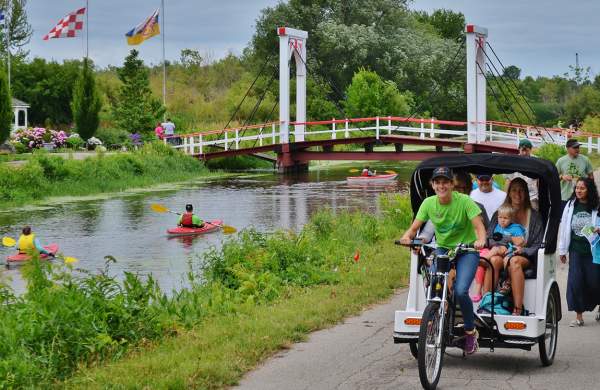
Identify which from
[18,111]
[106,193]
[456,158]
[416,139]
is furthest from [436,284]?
[18,111]

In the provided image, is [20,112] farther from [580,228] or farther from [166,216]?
[580,228]

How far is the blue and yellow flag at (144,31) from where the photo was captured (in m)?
57.8

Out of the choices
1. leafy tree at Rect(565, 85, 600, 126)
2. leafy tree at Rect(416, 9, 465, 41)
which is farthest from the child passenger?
leafy tree at Rect(416, 9, 465, 41)

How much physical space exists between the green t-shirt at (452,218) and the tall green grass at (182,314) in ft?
6.60

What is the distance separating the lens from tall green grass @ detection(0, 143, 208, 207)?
34219 mm

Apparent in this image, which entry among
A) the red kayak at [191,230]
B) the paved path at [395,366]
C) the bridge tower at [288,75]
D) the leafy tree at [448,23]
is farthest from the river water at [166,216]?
the leafy tree at [448,23]


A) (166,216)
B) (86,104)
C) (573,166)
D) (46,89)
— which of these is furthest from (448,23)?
(573,166)

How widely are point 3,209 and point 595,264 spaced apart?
2333cm

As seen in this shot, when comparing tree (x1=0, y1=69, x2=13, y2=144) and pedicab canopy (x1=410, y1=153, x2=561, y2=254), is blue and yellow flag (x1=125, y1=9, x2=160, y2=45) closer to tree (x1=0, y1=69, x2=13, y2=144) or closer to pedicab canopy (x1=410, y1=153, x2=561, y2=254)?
tree (x1=0, y1=69, x2=13, y2=144)

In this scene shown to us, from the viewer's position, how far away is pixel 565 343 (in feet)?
33.6

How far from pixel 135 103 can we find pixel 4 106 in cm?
1380

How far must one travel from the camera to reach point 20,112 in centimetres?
6209

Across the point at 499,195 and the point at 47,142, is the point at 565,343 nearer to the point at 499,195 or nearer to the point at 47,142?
the point at 499,195

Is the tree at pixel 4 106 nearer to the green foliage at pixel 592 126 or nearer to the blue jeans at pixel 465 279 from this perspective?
the green foliage at pixel 592 126
